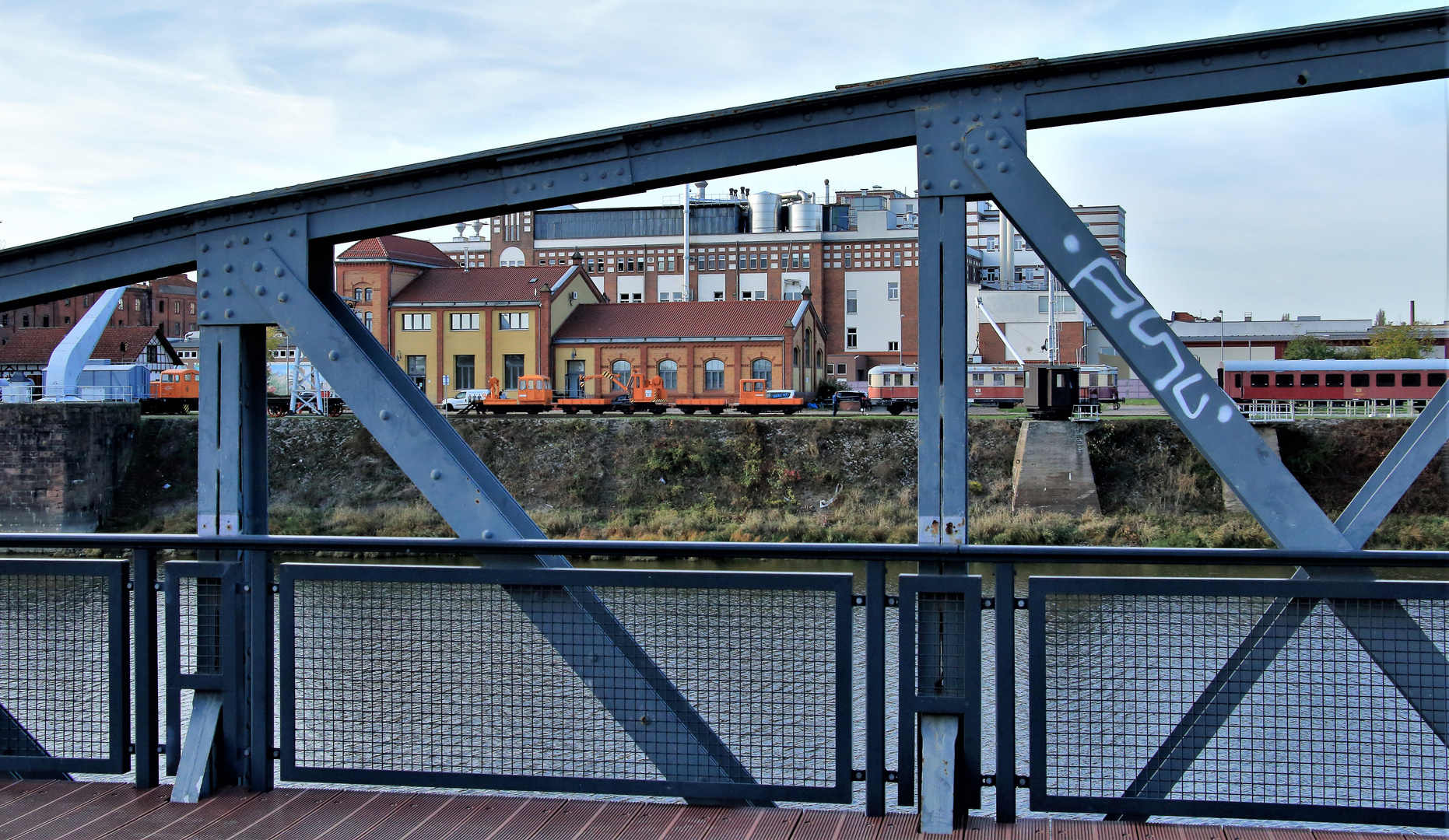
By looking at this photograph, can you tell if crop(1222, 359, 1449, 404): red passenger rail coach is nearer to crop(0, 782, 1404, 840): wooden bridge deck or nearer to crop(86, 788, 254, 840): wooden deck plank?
crop(0, 782, 1404, 840): wooden bridge deck

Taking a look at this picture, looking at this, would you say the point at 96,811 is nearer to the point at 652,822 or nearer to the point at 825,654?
the point at 652,822

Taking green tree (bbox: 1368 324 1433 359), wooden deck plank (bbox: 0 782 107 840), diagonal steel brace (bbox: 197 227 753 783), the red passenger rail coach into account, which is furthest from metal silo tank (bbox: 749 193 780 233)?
wooden deck plank (bbox: 0 782 107 840)

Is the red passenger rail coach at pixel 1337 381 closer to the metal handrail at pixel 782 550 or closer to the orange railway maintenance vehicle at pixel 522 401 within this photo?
the orange railway maintenance vehicle at pixel 522 401

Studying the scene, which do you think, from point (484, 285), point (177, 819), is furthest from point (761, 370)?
point (177, 819)

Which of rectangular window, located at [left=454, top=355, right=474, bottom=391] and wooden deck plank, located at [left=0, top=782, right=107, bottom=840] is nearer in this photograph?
wooden deck plank, located at [left=0, top=782, right=107, bottom=840]

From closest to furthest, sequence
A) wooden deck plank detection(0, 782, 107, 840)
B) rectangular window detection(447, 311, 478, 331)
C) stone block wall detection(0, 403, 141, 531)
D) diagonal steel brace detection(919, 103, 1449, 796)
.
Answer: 1. diagonal steel brace detection(919, 103, 1449, 796)
2. wooden deck plank detection(0, 782, 107, 840)
3. stone block wall detection(0, 403, 141, 531)
4. rectangular window detection(447, 311, 478, 331)

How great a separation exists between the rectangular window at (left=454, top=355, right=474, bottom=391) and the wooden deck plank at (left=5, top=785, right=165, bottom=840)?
5416cm

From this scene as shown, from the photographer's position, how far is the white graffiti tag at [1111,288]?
417 cm

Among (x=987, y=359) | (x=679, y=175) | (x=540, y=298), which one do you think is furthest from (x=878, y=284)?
(x=679, y=175)

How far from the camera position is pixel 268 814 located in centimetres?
452

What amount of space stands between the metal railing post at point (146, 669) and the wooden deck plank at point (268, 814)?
0.57m

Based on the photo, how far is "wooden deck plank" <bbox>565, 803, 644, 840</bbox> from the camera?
169 inches

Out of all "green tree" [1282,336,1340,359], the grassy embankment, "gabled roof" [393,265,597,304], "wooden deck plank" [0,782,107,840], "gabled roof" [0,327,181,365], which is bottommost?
the grassy embankment

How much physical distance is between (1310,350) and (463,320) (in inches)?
1846
